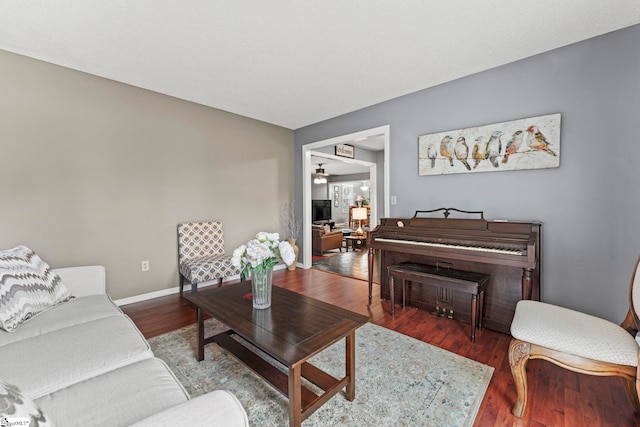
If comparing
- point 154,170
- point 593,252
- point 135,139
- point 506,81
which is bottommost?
point 593,252

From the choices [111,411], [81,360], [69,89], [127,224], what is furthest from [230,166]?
[111,411]

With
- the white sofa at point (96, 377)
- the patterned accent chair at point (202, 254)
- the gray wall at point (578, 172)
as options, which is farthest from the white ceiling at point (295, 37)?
the white sofa at point (96, 377)

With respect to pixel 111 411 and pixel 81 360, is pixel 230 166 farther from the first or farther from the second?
pixel 111 411

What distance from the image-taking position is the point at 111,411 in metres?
0.94

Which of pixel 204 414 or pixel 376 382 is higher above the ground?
pixel 204 414

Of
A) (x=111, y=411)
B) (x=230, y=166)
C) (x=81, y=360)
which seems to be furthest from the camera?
(x=230, y=166)

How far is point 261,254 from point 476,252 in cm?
177

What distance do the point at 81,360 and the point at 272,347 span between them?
2.79 feet

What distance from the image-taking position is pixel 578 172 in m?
2.31

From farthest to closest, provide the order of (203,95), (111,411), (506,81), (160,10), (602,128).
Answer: (203,95) → (506,81) → (602,128) → (160,10) → (111,411)

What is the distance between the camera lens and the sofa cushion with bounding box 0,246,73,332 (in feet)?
5.05

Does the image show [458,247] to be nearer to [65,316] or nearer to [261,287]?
[261,287]

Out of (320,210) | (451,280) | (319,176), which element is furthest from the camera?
(319,176)

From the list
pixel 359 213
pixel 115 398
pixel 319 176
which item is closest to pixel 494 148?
pixel 115 398
